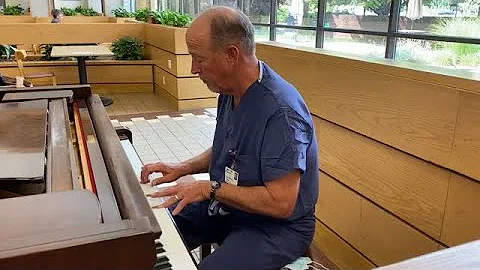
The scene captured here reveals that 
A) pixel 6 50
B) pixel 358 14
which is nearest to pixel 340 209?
pixel 358 14

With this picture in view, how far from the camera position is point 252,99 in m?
1.45

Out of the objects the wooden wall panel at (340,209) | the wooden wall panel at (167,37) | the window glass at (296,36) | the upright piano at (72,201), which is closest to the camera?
the upright piano at (72,201)

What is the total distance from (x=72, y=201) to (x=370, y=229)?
1455 mm

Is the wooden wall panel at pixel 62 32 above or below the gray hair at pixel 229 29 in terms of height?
below

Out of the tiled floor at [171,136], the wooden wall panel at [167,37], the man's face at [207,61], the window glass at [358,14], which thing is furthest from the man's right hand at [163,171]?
the window glass at [358,14]

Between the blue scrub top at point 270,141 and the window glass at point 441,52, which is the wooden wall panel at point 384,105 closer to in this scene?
the blue scrub top at point 270,141

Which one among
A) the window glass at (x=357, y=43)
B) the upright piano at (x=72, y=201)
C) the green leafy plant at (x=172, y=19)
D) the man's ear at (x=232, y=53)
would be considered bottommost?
the upright piano at (x=72, y=201)

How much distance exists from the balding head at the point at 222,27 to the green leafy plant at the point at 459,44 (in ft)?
12.3

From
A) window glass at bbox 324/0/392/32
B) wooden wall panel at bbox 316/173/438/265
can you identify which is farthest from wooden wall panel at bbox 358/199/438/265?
window glass at bbox 324/0/392/32

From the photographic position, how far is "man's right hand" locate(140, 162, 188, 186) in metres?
1.58

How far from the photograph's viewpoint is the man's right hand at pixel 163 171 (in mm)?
1580

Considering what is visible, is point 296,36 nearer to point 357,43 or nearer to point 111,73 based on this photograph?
point 357,43

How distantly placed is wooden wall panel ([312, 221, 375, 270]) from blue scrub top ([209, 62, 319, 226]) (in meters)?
0.63

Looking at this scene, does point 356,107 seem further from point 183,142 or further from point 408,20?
point 408,20
